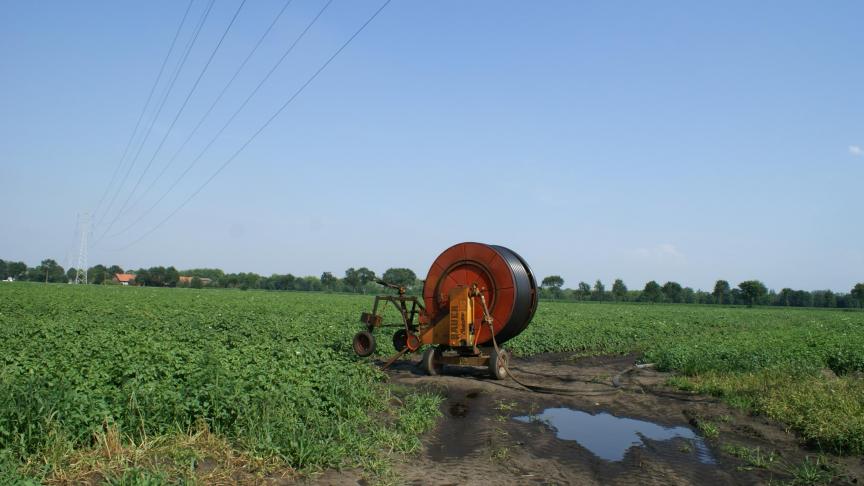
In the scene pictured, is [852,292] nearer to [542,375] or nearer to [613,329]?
[613,329]

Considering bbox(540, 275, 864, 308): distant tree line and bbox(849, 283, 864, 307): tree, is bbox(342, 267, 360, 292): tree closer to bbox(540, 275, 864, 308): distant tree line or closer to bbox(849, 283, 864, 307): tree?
bbox(540, 275, 864, 308): distant tree line

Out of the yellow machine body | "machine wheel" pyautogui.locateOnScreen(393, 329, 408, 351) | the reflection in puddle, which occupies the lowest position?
the reflection in puddle

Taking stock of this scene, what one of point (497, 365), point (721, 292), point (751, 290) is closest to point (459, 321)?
point (497, 365)

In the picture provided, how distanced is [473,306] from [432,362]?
161 centimetres

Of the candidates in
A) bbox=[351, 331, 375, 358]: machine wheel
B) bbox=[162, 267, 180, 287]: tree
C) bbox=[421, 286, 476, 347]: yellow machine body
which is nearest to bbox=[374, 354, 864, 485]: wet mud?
bbox=[421, 286, 476, 347]: yellow machine body

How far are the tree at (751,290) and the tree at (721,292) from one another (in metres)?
9.53

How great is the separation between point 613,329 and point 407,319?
13952mm

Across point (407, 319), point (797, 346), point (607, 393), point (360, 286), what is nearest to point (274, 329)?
point (407, 319)

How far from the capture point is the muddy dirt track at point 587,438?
650 centimetres

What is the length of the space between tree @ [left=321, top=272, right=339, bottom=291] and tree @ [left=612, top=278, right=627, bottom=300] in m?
56.1

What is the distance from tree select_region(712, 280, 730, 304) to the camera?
110 metres

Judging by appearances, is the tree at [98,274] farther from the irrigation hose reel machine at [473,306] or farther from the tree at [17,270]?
the irrigation hose reel machine at [473,306]

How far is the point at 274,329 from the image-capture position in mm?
18141

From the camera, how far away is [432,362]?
520 inches
